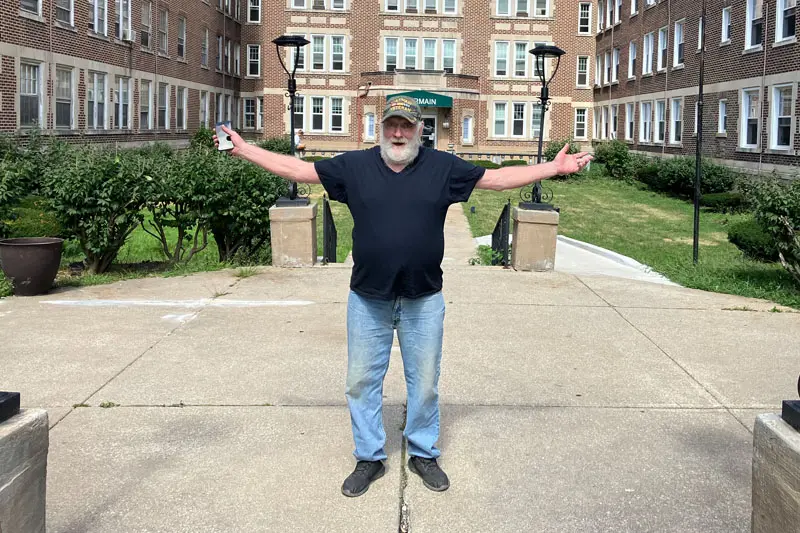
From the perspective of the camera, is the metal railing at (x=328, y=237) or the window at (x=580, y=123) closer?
the metal railing at (x=328, y=237)

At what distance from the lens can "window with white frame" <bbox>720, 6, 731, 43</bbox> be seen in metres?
29.4

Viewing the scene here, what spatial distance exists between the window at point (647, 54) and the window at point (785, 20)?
42.1ft

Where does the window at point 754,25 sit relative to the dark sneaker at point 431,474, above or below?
above

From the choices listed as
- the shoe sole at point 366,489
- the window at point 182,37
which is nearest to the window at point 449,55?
the window at point 182,37

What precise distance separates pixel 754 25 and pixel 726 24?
7.88 feet

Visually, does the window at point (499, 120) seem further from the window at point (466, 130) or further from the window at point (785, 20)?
the window at point (785, 20)

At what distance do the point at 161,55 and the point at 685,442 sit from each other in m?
35.2

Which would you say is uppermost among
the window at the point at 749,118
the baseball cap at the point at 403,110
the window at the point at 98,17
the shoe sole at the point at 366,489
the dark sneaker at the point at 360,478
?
the window at the point at 98,17

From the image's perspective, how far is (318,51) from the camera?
153 ft

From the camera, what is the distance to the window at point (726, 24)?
29.4 meters

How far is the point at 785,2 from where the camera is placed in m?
25.1

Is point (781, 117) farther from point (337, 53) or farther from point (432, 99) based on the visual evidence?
point (337, 53)

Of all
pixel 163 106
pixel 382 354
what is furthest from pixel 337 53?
pixel 382 354

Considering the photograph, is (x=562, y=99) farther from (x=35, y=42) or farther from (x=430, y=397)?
(x=430, y=397)
